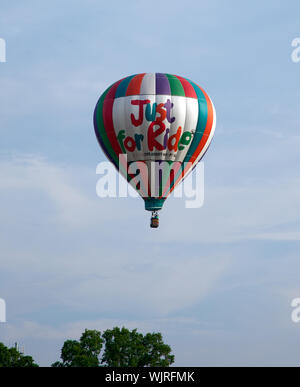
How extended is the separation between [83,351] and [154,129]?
33.6m

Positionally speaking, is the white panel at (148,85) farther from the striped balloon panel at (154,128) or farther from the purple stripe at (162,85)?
the purple stripe at (162,85)

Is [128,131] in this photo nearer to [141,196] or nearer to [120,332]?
[141,196]

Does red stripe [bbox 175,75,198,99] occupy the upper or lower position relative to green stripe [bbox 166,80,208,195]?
upper

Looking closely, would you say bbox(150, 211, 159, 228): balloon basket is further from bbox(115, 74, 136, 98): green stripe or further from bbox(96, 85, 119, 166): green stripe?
bbox(115, 74, 136, 98): green stripe

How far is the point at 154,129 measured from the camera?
7038 cm

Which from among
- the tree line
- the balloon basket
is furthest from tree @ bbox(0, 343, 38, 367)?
the balloon basket

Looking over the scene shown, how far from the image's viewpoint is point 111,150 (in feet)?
236

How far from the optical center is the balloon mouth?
7212cm

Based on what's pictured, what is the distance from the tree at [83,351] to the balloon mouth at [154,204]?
27765mm

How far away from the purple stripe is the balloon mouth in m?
7.02

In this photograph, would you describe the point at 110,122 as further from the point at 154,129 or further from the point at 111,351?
the point at 111,351
